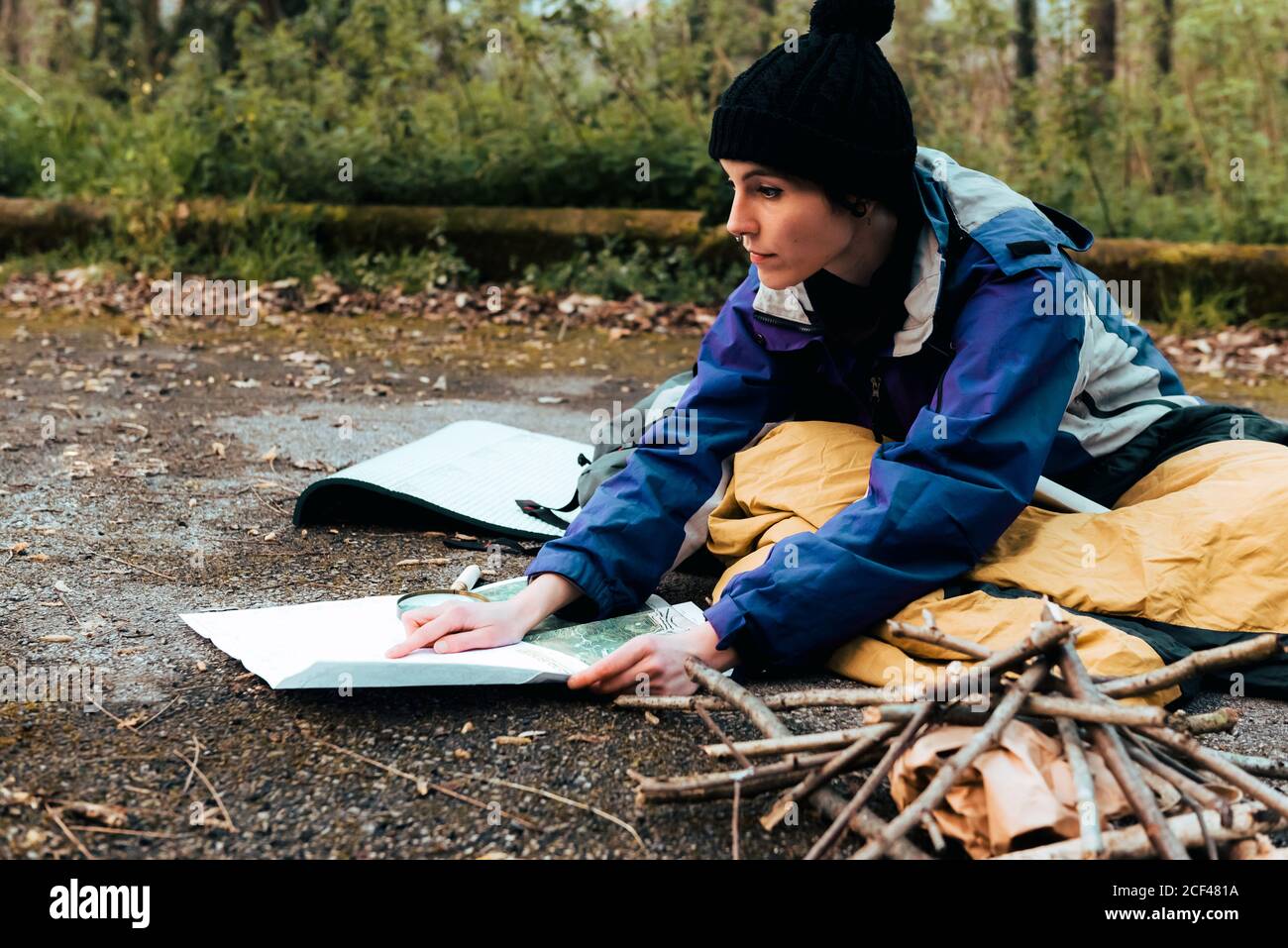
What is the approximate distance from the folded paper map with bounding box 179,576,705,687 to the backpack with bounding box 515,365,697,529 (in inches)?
18.0

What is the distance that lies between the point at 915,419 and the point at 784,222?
46cm

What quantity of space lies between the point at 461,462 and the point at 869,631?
1.50 metres

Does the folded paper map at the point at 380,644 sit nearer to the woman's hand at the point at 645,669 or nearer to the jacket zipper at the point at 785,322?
the woman's hand at the point at 645,669

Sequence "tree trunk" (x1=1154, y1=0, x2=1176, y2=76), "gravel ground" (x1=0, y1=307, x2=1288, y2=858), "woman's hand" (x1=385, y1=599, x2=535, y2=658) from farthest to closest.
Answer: "tree trunk" (x1=1154, y1=0, x2=1176, y2=76) < "woman's hand" (x1=385, y1=599, x2=535, y2=658) < "gravel ground" (x1=0, y1=307, x2=1288, y2=858)

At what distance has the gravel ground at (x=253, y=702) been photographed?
167 cm

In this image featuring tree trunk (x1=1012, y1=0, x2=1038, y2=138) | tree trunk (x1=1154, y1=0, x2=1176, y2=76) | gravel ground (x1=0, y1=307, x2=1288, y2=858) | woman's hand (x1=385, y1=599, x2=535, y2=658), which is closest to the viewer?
gravel ground (x1=0, y1=307, x2=1288, y2=858)

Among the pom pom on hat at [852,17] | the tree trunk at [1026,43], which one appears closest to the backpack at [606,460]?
the pom pom on hat at [852,17]

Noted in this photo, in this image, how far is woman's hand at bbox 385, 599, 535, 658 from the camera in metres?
2.03

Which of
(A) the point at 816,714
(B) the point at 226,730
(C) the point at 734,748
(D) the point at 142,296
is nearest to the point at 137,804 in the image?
(B) the point at 226,730

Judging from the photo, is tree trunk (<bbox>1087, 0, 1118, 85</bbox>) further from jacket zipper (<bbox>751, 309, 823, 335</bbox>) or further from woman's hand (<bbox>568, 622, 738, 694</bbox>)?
woman's hand (<bbox>568, 622, 738, 694</bbox>)

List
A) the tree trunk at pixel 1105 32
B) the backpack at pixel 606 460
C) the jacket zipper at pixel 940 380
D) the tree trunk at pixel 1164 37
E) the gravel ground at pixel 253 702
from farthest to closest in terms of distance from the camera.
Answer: the tree trunk at pixel 1105 32 < the tree trunk at pixel 1164 37 < the backpack at pixel 606 460 < the jacket zipper at pixel 940 380 < the gravel ground at pixel 253 702

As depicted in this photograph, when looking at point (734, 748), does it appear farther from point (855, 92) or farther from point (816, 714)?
point (855, 92)

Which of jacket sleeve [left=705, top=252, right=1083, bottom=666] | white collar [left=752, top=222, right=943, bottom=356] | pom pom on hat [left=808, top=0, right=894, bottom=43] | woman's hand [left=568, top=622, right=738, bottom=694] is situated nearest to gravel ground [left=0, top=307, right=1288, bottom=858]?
woman's hand [left=568, top=622, right=738, bottom=694]

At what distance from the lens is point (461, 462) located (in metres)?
3.35
